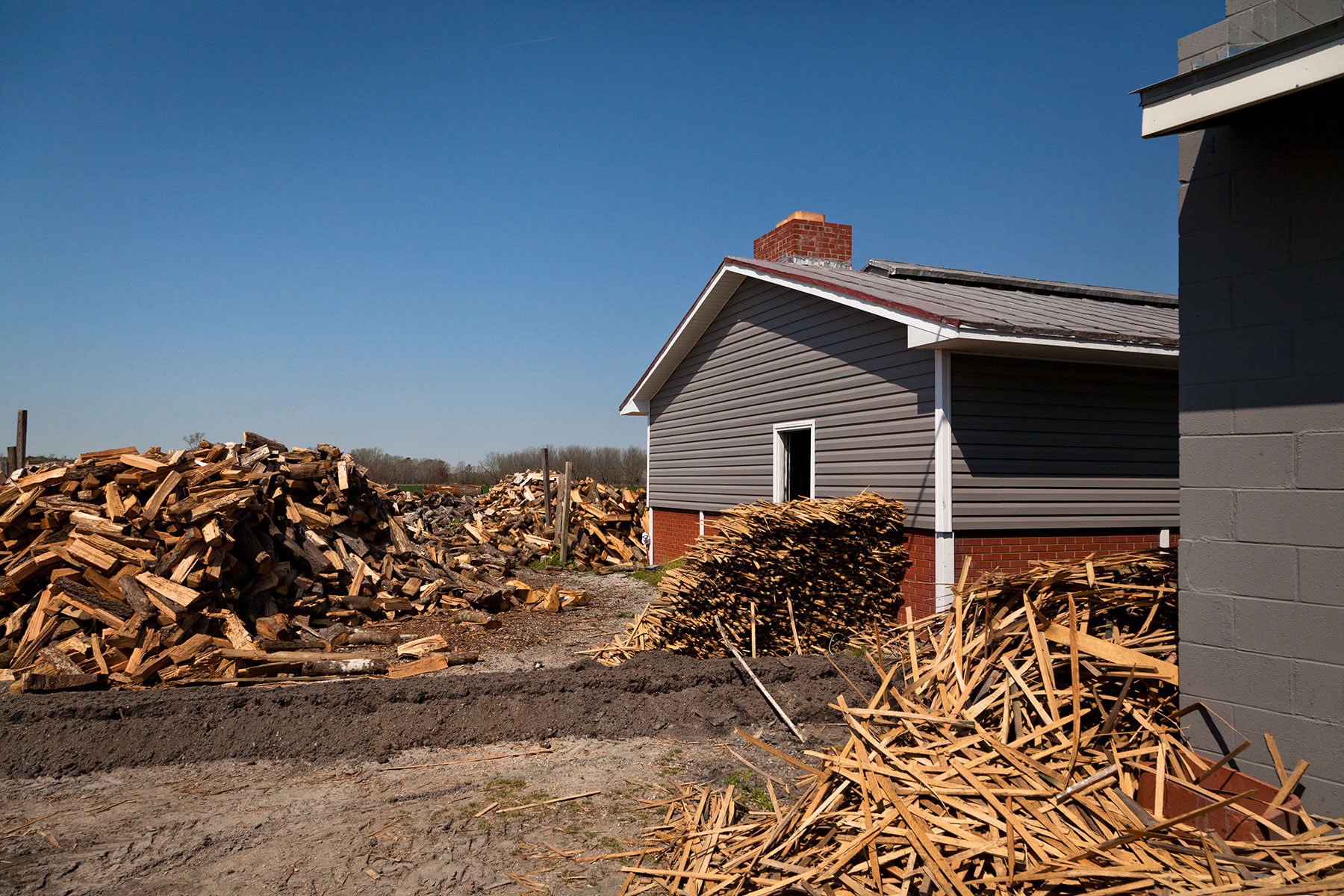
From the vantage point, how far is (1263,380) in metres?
3.72

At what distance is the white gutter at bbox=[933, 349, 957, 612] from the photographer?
28.4 ft

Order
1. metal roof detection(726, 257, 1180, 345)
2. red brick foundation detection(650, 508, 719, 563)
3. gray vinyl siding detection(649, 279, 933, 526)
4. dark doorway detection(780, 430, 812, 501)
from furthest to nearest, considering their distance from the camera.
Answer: red brick foundation detection(650, 508, 719, 563) → dark doorway detection(780, 430, 812, 501) → gray vinyl siding detection(649, 279, 933, 526) → metal roof detection(726, 257, 1180, 345)

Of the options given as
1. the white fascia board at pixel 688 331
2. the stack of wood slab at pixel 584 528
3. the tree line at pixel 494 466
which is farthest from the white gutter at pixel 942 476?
the tree line at pixel 494 466

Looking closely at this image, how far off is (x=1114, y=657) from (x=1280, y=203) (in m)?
2.37

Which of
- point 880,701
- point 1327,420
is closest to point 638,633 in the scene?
point 880,701

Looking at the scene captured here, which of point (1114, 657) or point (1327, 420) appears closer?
point (1327, 420)

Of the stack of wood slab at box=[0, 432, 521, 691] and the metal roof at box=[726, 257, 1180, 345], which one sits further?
the metal roof at box=[726, 257, 1180, 345]

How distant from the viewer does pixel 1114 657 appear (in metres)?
4.11

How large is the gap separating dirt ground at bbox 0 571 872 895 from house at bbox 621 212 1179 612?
2.64m

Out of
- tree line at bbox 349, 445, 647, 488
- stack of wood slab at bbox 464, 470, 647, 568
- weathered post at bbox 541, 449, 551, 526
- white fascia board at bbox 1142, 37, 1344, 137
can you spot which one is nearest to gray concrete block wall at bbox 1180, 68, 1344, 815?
white fascia board at bbox 1142, 37, 1344, 137

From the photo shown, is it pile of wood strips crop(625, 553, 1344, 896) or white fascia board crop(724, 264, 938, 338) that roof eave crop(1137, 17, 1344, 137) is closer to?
pile of wood strips crop(625, 553, 1344, 896)

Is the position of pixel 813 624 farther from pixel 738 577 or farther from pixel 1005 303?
pixel 1005 303

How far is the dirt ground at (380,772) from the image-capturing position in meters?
4.20

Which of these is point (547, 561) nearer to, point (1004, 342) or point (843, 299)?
point (843, 299)
